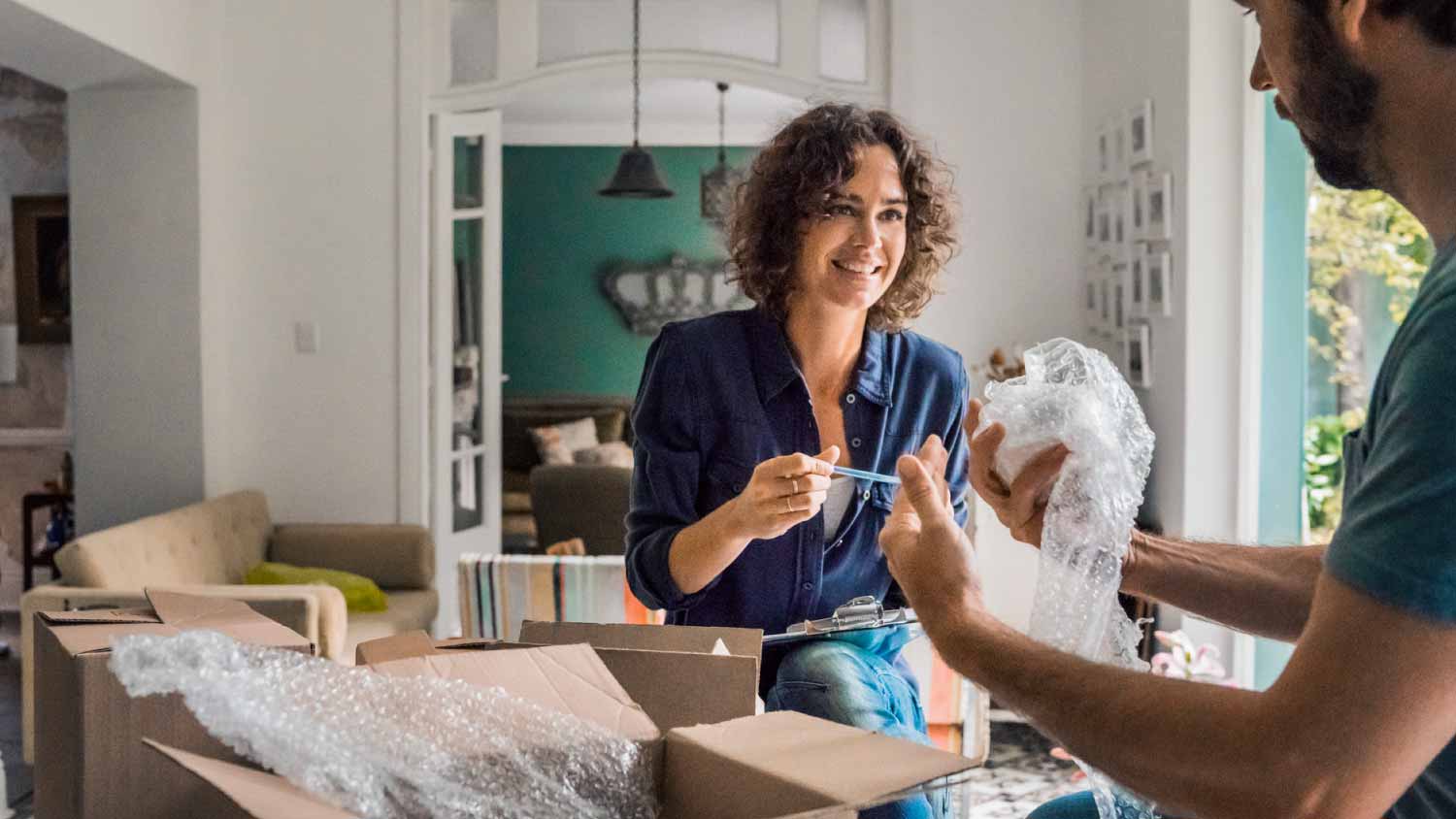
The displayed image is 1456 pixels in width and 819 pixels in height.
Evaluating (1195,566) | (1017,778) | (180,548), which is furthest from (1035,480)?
(180,548)

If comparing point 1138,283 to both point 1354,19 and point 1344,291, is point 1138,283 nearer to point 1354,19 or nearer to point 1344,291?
point 1344,291

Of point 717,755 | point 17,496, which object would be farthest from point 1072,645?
point 17,496

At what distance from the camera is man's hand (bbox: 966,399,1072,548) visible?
1.33 metres

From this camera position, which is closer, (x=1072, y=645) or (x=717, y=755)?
(x=717, y=755)

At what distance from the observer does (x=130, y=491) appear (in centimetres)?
529

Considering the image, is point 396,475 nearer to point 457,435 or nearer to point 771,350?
point 457,435

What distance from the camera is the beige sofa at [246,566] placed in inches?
138

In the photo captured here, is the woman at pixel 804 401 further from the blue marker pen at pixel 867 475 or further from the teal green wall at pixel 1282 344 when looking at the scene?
the teal green wall at pixel 1282 344

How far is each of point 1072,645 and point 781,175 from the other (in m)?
0.93

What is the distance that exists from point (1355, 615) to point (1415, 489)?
0.26 feet

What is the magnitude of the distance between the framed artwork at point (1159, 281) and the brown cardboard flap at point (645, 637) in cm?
339

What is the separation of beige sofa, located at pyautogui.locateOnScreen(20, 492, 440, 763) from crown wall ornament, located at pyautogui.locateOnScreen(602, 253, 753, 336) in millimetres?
5010

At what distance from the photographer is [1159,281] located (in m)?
4.46

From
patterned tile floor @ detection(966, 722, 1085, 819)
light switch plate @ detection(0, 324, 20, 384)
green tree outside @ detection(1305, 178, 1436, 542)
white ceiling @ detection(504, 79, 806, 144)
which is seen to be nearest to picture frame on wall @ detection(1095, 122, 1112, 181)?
green tree outside @ detection(1305, 178, 1436, 542)
